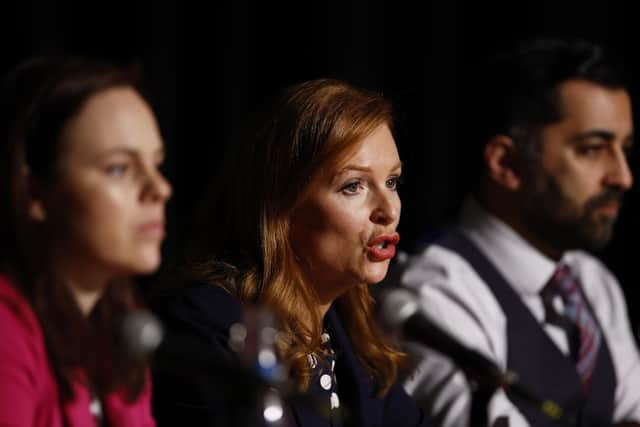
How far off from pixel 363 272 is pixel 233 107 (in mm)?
1101

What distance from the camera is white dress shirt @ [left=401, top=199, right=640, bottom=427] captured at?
7.12ft

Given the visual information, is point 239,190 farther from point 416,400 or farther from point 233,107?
point 233,107

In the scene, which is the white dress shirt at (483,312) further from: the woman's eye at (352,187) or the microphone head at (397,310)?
the microphone head at (397,310)

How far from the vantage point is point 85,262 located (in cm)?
126

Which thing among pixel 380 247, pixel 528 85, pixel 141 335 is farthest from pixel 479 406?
pixel 528 85

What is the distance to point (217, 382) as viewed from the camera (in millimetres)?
1171

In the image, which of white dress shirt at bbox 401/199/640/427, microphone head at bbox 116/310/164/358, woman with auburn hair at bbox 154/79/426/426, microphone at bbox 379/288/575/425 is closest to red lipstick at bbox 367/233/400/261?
woman with auburn hair at bbox 154/79/426/426

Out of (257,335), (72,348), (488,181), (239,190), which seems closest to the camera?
(257,335)

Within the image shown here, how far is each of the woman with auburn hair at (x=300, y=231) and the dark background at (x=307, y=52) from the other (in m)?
0.69

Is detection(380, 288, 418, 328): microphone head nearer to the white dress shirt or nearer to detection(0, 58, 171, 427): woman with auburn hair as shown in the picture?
detection(0, 58, 171, 427): woman with auburn hair

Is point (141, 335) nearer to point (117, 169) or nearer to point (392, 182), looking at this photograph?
point (117, 169)

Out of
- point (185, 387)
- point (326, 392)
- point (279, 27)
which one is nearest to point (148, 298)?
point (185, 387)

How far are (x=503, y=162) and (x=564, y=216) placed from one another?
0.60 ft

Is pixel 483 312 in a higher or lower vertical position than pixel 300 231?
lower
